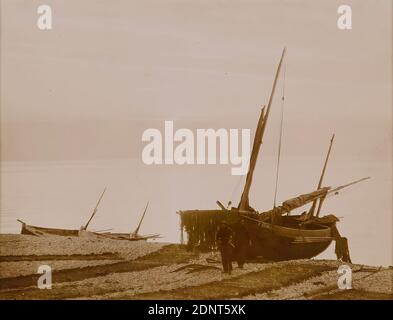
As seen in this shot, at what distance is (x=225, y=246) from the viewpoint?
9.15m

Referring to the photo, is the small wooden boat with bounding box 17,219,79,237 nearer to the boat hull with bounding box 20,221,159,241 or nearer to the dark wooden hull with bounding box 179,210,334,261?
the boat hull with bounding box 20,221,159,241

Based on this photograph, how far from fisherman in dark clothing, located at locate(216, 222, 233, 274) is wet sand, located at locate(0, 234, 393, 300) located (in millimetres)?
143

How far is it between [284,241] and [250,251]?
744 mm

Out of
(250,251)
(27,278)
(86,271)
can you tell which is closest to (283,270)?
(250,251)

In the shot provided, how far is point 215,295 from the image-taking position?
8.59 m

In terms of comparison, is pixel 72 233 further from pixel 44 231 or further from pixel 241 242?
pixel 241 242

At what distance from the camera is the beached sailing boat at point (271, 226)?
9.57 m

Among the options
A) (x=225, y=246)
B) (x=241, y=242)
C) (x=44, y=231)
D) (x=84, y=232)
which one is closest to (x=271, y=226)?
(x=241, y=242)

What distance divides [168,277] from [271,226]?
6.99 feet

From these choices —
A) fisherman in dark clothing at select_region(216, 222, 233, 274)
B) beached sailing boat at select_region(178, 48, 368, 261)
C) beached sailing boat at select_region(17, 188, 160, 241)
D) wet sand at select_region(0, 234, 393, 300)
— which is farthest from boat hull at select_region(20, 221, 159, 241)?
fisherman in dark clothing at select_region(216, 222, 233, 274)

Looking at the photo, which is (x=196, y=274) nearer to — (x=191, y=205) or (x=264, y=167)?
(x=191, y=205)

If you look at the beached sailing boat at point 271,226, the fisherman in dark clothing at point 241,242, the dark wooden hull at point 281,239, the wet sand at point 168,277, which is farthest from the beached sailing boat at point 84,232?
the fisherman in dark clothing at point 241,242
